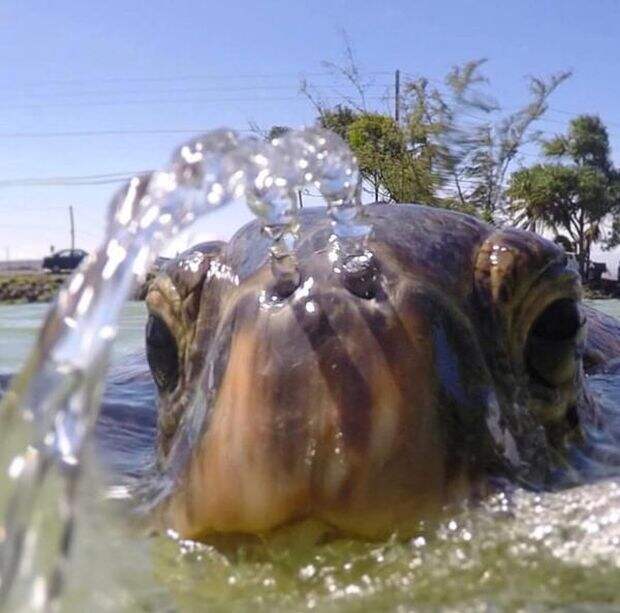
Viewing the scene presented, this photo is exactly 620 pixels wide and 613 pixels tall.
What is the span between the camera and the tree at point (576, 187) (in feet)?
117

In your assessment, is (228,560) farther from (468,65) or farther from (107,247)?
(468,65)

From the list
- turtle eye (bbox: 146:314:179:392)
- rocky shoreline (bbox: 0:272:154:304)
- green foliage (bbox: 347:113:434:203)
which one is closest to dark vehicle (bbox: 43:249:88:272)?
rocky shoreline (bbox: 0:272:154:304)

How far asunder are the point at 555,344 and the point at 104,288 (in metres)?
0.95

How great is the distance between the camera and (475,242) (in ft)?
6.79

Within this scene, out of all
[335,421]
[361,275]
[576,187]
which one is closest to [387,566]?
[335,421]

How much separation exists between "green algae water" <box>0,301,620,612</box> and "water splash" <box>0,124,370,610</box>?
0.67 ft

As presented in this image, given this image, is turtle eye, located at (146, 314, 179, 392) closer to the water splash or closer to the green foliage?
the water splash

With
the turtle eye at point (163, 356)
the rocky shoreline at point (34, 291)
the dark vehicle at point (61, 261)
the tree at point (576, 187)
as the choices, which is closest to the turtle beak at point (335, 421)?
the turtle eye at point (163, 356)

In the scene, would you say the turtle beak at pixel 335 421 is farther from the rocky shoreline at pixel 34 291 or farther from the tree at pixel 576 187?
the tree at pixel 576 187

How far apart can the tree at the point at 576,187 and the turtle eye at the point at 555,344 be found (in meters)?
31.4

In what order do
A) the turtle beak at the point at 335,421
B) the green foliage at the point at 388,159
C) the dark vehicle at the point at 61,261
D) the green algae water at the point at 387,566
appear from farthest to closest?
the dark vehicle at the point at 61,261 < the green foliage at the point at 388,159 < the turtle beak at the point at 335,421 < the green algae water at the point at 387,566

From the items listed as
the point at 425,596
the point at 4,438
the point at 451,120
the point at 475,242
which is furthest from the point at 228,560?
the point at 451,120

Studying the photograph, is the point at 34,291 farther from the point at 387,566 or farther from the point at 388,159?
the point at 387,566

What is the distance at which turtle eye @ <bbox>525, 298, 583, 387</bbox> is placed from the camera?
6.72 ft
